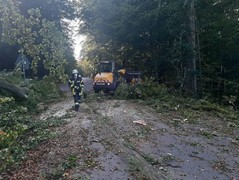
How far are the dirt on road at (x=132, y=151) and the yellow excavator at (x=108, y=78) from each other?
760cm

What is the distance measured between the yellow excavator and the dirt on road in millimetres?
7598

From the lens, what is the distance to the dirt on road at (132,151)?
7418 mm

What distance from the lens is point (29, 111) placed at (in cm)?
1559

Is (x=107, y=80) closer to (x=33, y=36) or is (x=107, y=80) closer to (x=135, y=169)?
(x=135, y=169)

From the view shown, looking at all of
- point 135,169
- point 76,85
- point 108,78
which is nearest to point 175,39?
point 108,78

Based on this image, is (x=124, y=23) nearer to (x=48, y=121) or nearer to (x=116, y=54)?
(x=116, y=54)

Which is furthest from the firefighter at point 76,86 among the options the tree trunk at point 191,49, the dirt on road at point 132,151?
the tree trunk at point 191,49

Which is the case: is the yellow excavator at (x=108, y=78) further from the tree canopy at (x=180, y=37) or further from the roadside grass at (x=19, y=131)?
the roadside grass at (x=19, y=131)

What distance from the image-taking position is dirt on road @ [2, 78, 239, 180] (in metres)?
7.42

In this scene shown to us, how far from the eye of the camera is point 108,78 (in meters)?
21.3

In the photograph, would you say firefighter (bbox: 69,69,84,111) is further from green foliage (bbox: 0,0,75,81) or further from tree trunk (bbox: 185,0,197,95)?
green foliage (bbox: 0,0,75,81)

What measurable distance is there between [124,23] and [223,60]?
32.8 ft

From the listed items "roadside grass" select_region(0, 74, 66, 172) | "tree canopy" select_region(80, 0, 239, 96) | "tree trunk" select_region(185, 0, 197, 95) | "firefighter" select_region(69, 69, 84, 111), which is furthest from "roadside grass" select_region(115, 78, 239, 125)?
"roadside grass" select_region(0, 74, 66, 172)

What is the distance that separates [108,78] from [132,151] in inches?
500
